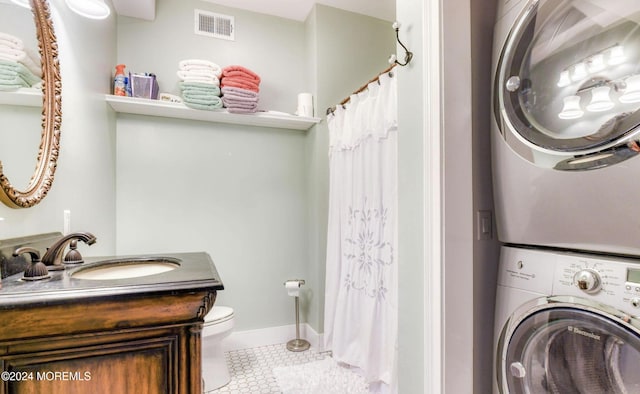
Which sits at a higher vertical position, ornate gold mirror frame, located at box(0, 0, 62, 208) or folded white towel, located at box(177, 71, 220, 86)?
folded white towel, located at box(177, 71, 220, 86)

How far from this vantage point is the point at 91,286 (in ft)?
2.70

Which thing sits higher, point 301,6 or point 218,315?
point 301,6

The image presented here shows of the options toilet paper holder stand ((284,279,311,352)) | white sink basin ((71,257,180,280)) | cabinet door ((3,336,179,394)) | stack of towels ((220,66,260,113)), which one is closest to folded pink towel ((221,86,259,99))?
stack of towels ((220,66,260,113))

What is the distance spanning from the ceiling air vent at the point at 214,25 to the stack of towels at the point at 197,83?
469mm

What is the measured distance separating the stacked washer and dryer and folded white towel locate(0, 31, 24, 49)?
1.56 meters

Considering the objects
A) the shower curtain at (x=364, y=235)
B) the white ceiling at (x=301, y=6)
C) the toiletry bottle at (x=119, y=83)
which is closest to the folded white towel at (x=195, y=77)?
the toiletry bottle at (x=119, y=83)

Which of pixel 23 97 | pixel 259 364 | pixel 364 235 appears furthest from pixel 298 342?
pixel 23 97

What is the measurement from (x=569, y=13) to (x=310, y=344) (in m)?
2.54

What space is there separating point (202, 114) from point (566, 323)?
2330 mm

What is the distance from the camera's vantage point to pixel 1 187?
91cm

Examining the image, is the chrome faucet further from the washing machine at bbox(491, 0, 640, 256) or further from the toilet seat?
the washing machine at bbox(491, 0, 640, 256)

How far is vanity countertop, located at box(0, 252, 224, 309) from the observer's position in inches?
28.8

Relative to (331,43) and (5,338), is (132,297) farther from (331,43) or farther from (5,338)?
(331,43)

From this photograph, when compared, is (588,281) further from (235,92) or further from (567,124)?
(235,92)
